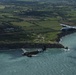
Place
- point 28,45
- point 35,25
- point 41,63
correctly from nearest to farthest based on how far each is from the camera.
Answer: point 41,63 < point 28,45 < point 35,25

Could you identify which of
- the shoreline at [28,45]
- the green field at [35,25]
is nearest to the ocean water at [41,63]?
the shoreline at [28,45]

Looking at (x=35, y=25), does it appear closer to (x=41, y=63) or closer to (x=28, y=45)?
(x=28, y=45)

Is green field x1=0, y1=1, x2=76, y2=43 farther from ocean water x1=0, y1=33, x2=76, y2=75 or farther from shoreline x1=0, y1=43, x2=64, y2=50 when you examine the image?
ocean water x1=0, y1=33, x2=76, y2=75

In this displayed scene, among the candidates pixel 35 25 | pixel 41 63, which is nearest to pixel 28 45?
pixel 41 63

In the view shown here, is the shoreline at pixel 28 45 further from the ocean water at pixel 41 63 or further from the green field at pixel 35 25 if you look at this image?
the green field at pixel 35 25

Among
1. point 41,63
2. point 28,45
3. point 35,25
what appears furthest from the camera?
point 35,25

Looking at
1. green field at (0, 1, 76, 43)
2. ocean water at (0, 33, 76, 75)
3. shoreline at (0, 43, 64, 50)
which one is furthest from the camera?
green field at (0, 1, 76, 43)

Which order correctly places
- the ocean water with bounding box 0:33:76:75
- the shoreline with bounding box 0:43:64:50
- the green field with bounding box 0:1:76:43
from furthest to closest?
the green field with bounding box 0:1:76:43
the shoreline with bounding box 0:43:64:50
the ocean water with bounding box 0:33:76:75

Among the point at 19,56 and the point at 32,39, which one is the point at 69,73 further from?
the point at 32,39

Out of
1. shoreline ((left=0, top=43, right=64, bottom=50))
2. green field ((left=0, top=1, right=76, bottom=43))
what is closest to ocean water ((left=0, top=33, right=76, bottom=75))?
shoreline ((left=0, top=43, right=64, bottom=50))
